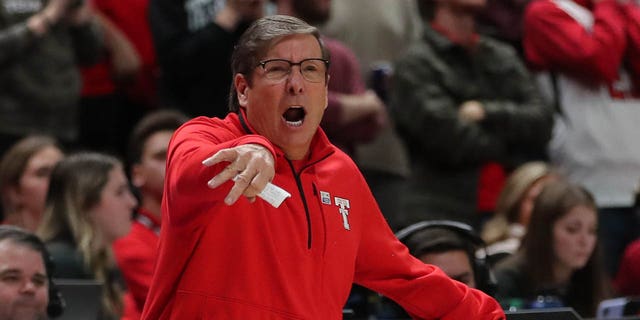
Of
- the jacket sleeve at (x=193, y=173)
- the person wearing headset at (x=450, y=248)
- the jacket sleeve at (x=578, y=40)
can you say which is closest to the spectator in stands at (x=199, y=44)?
the jacket sleeve at (x=578, y=40)

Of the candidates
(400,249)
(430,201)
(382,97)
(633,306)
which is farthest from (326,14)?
(400,249)

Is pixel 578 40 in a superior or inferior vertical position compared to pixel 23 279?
inferior

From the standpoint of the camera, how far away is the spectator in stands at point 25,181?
20.2 feet

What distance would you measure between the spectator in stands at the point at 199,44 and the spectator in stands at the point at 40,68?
0.47 meters

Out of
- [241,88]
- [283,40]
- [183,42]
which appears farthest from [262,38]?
[183,42]

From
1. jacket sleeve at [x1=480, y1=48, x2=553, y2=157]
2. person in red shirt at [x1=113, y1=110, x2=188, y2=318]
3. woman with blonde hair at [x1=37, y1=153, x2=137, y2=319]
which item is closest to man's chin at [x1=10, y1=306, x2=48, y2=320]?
woman with blonde hair at [x1=37, y1=153, x2=137, y2=319]

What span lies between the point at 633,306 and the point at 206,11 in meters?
3.04

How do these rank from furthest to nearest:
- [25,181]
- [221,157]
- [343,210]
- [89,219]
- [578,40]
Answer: [578,40] → [25,181] → [89,219] → [343,210] → [221,157]

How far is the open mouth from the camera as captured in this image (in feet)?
11.3

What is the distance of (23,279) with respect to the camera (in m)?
4.49

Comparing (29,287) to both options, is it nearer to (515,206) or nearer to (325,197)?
(325,197)

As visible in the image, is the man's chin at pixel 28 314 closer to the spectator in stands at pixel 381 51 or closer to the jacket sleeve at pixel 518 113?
the spectator in stands at pixel 381 51

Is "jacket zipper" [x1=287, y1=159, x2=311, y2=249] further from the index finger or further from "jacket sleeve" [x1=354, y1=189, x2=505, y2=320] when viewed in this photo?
the index finger

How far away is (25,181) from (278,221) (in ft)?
10.3
